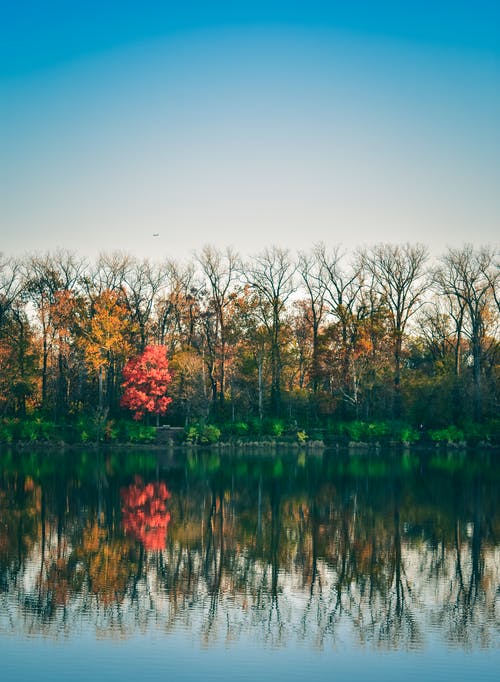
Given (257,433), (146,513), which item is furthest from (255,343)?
(146,513)

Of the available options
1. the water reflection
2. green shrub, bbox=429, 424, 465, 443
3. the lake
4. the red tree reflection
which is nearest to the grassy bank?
green shrub, bbox=429, 424, 465, 443

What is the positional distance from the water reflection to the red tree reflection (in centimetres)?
8

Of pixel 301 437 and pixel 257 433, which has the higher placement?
pixel 257 433

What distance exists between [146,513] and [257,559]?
7804 mm

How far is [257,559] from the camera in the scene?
1873 centimetres

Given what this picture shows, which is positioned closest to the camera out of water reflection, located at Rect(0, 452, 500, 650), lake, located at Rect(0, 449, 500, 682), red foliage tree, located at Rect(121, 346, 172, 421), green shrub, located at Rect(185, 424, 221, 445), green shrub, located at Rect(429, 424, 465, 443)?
lake, located at Rect(0, 449, 500, 682)

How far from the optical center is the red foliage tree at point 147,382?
58219 mm

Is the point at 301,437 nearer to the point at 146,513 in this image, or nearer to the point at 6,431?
Result: the point at 6,431

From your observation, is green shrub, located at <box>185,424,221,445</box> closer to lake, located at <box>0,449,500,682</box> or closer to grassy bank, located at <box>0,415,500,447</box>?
grassy bank, located at <box>0,415,500,447</box>

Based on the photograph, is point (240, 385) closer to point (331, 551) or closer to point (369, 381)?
point (369, 381)

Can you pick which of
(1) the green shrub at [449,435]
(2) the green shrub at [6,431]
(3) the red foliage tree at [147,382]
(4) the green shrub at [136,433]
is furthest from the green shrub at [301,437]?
(2) the green shrub at [6,431]

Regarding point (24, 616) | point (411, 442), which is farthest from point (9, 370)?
point (24, 616)

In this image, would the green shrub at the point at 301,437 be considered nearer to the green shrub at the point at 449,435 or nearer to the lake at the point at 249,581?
the green shrub at the point at 449,435

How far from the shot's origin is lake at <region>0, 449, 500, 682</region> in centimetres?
1198
